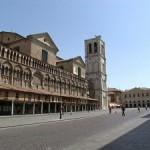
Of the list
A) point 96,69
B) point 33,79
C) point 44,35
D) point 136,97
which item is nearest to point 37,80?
point 33,79

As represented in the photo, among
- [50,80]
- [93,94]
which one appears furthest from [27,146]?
[93,94]

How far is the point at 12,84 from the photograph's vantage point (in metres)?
35.5

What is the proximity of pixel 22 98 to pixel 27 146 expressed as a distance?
1084 inches

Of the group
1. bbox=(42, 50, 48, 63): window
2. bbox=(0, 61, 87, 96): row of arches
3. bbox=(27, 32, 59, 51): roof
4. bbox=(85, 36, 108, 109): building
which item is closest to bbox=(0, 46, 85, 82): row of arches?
bbox=(0, 61, 87, 96): row of arches

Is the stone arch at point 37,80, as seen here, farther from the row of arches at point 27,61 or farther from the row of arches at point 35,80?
the row of arches at point 27,61

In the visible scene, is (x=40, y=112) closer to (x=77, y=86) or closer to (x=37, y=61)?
(x=37, y=61)

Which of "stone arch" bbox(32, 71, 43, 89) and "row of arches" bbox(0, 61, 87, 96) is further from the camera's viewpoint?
"stone arch" bbox(32, 71, 43, 89)

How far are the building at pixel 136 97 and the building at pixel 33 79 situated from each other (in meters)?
69.5

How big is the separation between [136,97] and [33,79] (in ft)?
309

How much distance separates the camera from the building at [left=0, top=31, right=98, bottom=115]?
111 feet

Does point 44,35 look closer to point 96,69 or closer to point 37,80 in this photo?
point 37,80

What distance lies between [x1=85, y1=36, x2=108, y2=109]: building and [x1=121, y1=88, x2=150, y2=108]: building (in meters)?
46.2

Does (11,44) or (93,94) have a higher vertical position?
(11,44)

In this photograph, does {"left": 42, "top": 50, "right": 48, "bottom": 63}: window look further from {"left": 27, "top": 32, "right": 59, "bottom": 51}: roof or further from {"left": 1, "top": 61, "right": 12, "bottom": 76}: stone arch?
{"left": 1, "top": 61, "right": 12, "bottom": 76}: stone arch
